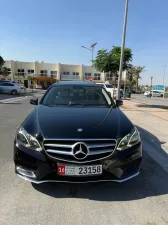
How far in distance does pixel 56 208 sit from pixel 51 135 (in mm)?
939

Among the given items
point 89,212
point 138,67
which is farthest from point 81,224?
point 138,67

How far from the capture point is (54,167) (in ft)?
9.63

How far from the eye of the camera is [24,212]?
111 inches

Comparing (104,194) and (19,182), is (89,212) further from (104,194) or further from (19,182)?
(19,182)

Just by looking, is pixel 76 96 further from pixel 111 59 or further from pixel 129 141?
pixel 111 59

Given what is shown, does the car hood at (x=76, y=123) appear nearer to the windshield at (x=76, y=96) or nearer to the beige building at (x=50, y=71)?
the windshield at (x=76, y=96)

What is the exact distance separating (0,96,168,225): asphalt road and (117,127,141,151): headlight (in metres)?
0.74

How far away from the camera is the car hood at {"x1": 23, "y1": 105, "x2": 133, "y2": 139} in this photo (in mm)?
3100

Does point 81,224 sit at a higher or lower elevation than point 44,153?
lower

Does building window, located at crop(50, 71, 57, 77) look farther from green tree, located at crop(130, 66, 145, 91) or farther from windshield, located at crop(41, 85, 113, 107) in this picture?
windshield, located at crop(41, 85, 113, 107)

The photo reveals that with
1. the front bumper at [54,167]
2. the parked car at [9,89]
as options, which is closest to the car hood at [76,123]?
the front bumper at [54,167]

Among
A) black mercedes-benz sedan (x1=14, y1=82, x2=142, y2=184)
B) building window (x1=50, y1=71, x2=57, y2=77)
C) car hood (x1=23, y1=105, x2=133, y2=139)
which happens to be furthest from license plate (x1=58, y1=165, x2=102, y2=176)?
building window (x1=50, y1=71, x2=57, y2=77)

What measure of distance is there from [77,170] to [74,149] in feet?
0.90

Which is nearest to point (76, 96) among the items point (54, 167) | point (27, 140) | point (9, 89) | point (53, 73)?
point (27, 140)
